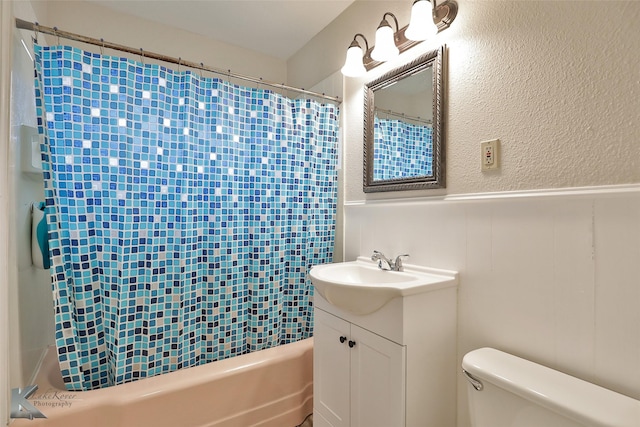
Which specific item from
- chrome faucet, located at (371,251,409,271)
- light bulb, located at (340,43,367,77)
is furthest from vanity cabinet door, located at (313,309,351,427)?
light bulb, located at (340,43,367,77)

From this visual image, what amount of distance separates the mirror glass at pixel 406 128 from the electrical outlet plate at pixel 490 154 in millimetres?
177

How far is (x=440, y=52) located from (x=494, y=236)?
2.74 ft

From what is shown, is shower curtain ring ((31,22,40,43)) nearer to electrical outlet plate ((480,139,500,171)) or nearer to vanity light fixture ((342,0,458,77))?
vanity light fixture ((342,0,458,77))

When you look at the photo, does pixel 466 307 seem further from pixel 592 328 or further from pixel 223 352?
pixel 223 352

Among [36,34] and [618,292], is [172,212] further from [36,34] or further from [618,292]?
[618,292]

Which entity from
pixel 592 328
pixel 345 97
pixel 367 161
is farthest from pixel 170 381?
pixel 345 97

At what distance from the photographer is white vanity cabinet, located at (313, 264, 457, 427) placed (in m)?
1.08

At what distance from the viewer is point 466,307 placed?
122 cm

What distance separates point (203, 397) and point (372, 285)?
3.33ft

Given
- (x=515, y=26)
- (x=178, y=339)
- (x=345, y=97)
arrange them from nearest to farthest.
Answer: (x=515, y=26) → (x=178, y=339) → (x=345, y=97)

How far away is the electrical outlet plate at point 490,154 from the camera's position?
1.13 metres

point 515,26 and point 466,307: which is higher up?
point 515,26

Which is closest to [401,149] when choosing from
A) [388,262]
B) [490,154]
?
[490,154]

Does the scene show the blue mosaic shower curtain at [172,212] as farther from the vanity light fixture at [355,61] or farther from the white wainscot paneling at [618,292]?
the white wainscot paneling at [618,292]
